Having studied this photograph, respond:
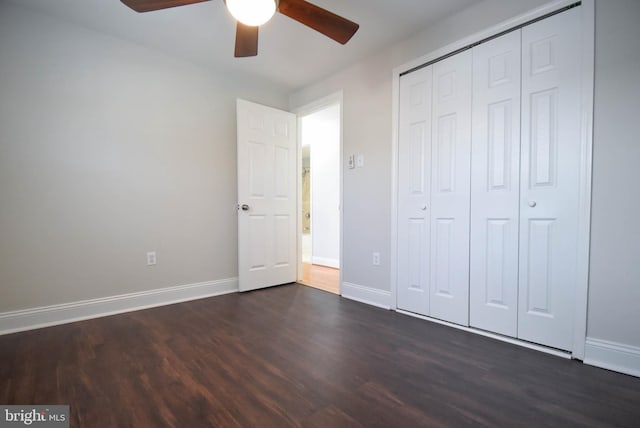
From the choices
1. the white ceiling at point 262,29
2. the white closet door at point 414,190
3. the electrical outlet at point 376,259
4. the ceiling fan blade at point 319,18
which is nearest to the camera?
the ceiling fan blade at point 319,18

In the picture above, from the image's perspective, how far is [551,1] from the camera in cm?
Result: 175

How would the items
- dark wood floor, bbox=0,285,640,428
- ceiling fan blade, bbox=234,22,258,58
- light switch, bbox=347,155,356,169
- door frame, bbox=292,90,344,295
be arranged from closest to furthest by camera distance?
dark wood floor, bbox=0,285,640,428 → ceiling fan blade, bbox=234,22,258,58 → light switch, bbox=347,155,356,169 → door frame, bbox=292,90,344,295

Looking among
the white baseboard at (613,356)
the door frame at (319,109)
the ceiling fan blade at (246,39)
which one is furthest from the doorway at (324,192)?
the white baseboard at (613,356)

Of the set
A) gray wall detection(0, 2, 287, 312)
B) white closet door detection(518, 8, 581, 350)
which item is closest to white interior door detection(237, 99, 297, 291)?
gray wall detection(0, 2, 287, 312)

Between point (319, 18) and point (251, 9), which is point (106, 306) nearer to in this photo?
Answer: point (251, 9)

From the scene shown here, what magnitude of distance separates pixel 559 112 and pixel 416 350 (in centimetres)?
169

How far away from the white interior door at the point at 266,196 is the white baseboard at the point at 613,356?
266cm

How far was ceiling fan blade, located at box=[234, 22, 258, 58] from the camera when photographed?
1.82m

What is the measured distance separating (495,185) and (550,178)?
0.30m

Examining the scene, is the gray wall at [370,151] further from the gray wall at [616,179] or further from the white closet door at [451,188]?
the gray wall at [616,179]

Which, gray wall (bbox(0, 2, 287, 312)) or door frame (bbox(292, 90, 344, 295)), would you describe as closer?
gray wall (bbox(0, 2, 287, 312))

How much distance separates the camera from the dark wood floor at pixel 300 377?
3.98 ft

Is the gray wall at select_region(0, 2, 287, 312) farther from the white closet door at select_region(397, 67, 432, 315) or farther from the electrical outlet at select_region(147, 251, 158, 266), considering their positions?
the white closet door at select_region(397, 67, 432, 315)

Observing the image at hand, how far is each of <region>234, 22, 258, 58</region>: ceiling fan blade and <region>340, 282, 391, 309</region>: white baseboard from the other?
2.23 metres
